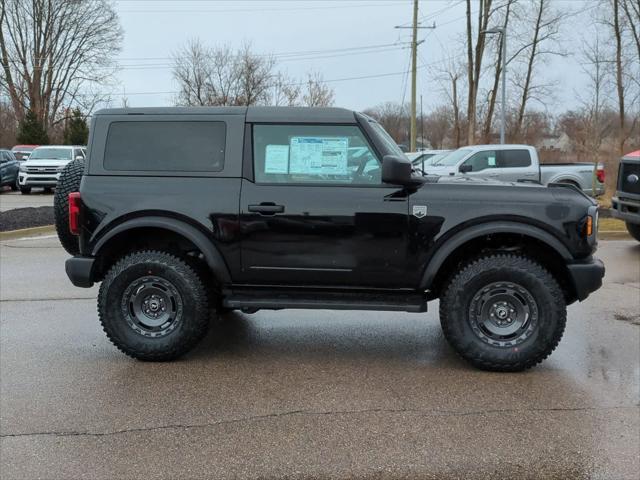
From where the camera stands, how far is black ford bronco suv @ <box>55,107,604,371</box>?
4.38 metres

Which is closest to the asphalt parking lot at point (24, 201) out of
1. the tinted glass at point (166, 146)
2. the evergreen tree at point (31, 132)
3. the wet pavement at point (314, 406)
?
the wet pavement at point (314, 406)

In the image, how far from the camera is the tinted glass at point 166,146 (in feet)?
15.1

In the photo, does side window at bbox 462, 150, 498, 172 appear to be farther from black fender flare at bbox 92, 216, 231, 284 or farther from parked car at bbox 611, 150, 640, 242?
black fender flare at bbox 92, 216, 231, 284

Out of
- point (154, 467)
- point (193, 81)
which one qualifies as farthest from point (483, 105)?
point (154, 467)

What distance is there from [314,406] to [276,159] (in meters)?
1.90

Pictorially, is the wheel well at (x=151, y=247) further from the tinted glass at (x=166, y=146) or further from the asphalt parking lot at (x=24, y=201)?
the asphalt parking lot at (x=24, y=201)

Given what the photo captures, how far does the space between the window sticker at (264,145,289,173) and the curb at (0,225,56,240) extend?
8.98 m

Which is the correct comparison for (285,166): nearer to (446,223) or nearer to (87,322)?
(446,223)

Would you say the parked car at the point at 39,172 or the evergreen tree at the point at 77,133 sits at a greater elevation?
the evergreen tree at the point at 77,133

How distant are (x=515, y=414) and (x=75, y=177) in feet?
13.0

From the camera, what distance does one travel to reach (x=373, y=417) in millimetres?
3693

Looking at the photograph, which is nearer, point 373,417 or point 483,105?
point 373,417

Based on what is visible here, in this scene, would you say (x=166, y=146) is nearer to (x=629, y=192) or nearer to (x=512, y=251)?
(x=512, y=251)

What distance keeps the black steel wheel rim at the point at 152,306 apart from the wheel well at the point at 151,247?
29 centimetres
